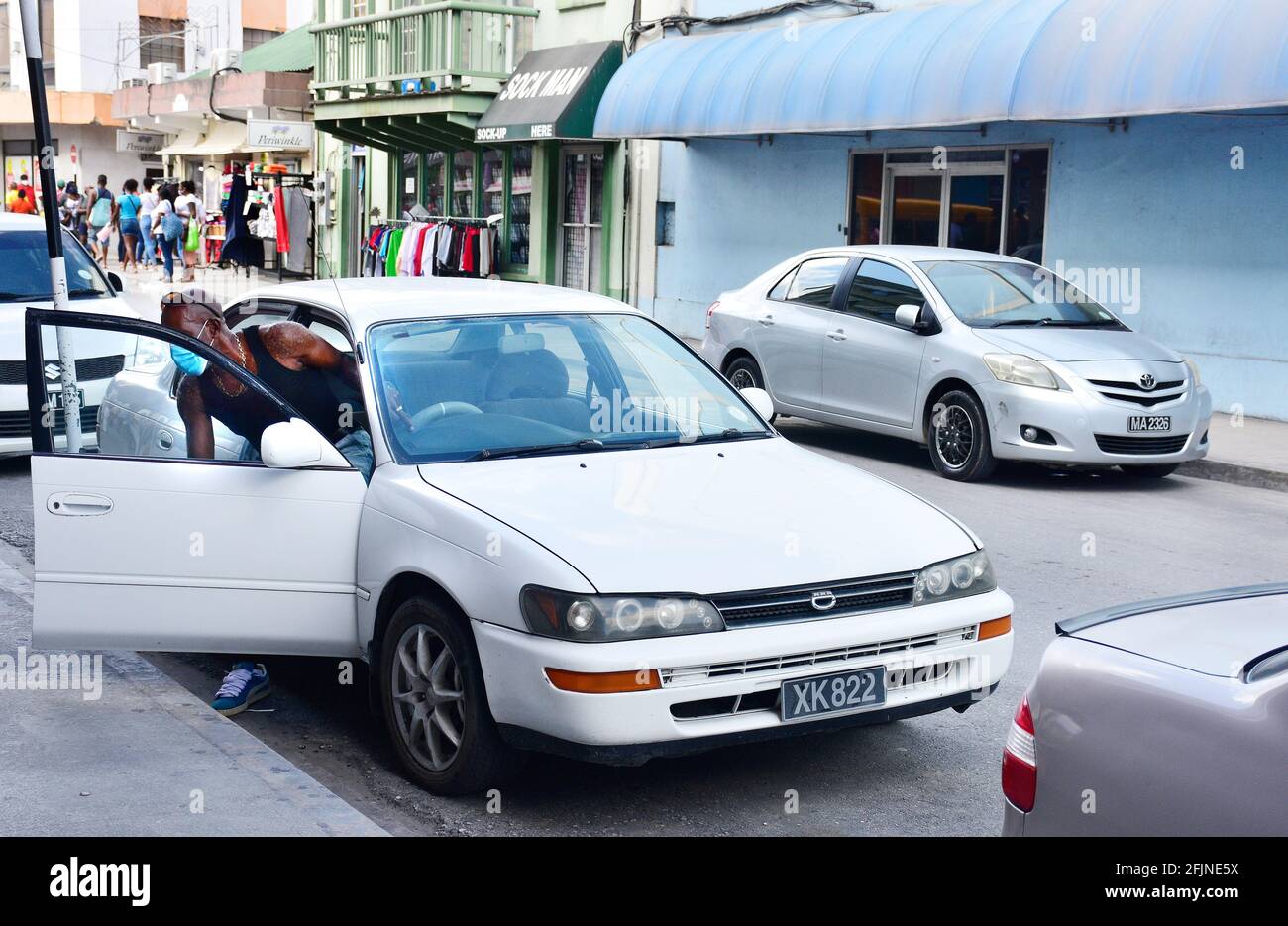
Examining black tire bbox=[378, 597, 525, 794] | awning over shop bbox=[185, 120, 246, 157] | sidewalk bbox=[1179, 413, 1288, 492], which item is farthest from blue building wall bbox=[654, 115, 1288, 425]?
awning over shop bbox=[185, 120, 246, 157]

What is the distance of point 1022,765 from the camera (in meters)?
3.03

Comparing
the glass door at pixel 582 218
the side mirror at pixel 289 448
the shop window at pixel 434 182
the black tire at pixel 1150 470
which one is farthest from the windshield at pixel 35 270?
the shop window at pixel 434 182

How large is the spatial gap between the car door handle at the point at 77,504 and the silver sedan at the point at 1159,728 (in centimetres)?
306

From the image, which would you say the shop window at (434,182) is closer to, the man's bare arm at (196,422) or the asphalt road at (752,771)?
the asphalt road at (752,771)

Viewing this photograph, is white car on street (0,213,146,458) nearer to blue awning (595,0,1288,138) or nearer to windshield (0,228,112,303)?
windshield (0,228,112,303)

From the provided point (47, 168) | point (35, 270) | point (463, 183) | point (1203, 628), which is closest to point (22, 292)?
point (35, 270)

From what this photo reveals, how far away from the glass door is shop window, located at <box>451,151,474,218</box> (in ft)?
10.1

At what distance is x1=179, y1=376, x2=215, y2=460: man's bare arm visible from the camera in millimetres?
5113

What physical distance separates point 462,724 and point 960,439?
7.07 m

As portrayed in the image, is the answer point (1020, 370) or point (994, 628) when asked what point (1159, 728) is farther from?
point (1020, 370)

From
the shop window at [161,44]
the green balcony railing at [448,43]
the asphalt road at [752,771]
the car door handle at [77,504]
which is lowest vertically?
the asphalt road at [752,771]

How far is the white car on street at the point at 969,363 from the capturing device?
34.2 ft

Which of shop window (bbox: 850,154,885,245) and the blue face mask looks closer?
the blue face mask
